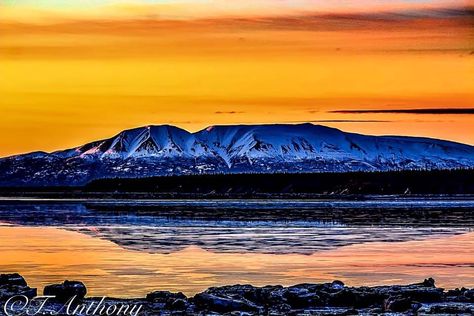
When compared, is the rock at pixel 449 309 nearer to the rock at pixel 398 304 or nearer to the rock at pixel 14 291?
the rock at pixel 398 304

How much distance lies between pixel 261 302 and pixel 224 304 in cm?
114

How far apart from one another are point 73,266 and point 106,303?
30.0 ft

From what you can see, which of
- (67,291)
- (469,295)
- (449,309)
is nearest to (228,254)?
(67,291)

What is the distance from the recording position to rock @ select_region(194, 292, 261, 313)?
Answer: 21484mm

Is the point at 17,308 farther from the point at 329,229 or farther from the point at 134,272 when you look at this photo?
the point at 329,229

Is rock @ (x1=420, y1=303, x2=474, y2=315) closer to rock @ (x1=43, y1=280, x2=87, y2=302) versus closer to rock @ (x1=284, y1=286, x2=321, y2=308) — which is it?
rock @ (x1=284, y1=286, x2=321, y2=308)

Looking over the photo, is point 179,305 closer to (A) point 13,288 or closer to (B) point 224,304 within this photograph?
(B) point 224,304

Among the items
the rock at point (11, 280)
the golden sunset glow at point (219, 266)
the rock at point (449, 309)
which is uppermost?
the golden sunset glow at point (219, 266)

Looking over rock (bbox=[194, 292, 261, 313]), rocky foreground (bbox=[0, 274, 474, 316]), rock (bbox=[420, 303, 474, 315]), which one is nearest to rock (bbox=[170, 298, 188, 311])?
rocky foreground (bbox=[0, 274, 474, 316])

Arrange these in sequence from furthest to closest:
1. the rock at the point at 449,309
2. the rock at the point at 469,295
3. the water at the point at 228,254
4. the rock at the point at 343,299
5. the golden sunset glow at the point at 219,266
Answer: the water at the point at 228,254, the golden sunset glow at the point at 219,266, the rock at the point at 469,295, the rock at the point at 343,299, the rock at the point at 449,309

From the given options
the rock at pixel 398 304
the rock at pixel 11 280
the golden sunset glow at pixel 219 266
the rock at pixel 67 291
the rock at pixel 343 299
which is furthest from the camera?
the golden sunset glow at pixel 219 266

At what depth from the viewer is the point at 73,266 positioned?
31531 millimetres

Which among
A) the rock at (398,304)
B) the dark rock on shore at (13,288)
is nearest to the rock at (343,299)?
the rock at (398,304)

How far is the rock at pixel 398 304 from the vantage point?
71.2 ft
